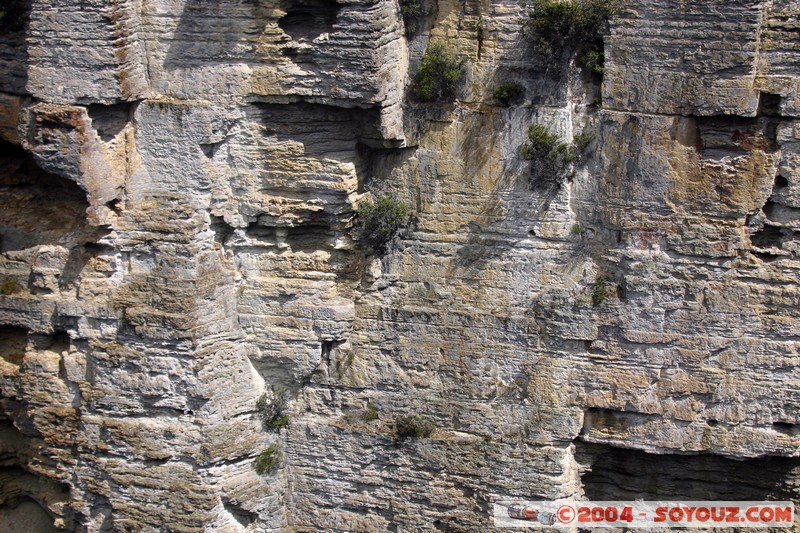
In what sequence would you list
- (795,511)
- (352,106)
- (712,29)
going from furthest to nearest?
(795,511) → (352,106) → (712,29)

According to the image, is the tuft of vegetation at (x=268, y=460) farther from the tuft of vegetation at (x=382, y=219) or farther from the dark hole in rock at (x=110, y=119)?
the dark hole in rock at (x=110, y=119)

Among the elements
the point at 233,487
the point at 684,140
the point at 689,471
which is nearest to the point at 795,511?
the point at 689,471

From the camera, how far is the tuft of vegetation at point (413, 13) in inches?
487

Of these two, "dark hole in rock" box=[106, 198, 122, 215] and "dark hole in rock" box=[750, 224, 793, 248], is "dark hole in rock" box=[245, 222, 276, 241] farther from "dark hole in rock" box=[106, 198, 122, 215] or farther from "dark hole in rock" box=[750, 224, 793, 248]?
"dark hole in rock" box=[750, 224, 793, 248]

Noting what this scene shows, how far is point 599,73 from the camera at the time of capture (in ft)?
40.1

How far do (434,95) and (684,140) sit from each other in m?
2.72

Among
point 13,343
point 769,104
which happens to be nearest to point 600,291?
point 769,104

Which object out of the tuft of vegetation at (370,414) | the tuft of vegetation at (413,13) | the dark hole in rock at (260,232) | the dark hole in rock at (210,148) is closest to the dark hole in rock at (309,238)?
the dark hole in rock at (260,232)

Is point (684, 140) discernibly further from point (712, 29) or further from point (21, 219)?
point (21, 219)

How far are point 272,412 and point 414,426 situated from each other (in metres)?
1.72

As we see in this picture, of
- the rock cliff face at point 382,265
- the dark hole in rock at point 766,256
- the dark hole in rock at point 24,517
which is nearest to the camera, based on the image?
the rock cliff face at point 382,265

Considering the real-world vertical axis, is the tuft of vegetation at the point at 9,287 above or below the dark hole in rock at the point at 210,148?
below

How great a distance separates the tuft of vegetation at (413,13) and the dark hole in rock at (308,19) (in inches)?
30.4

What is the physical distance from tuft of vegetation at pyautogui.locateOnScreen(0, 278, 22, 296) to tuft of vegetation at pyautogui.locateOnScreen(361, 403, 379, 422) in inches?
171
